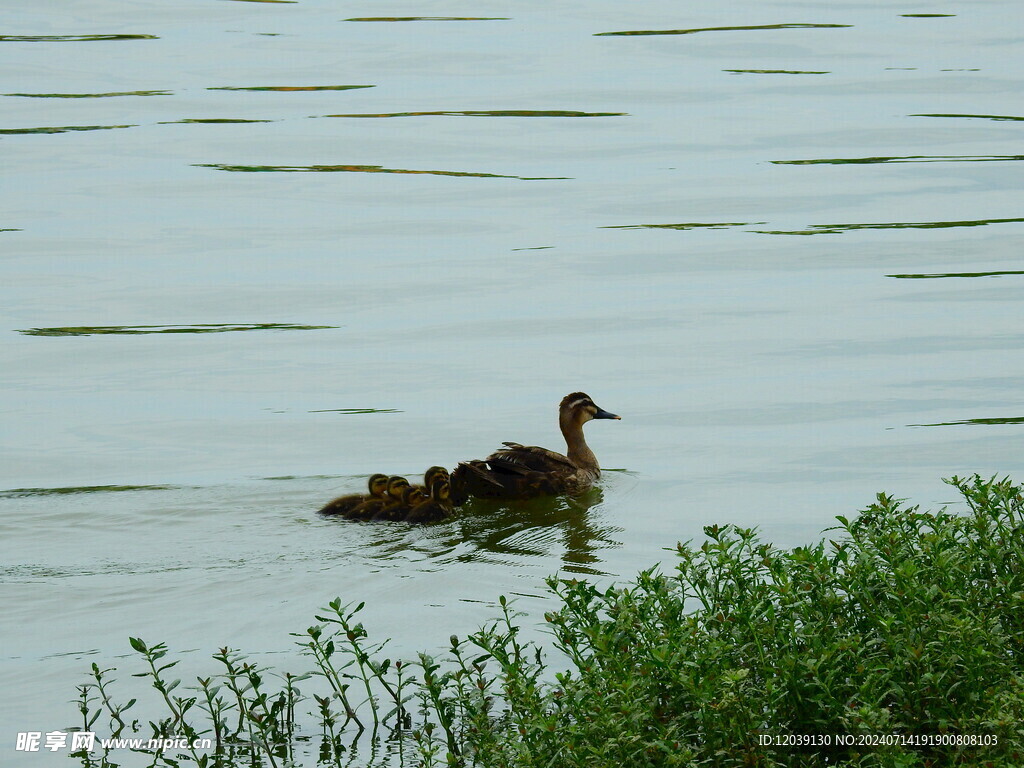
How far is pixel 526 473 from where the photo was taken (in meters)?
9.91

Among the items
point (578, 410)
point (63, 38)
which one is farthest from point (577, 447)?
point (63, 38)

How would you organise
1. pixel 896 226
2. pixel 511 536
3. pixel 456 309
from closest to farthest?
1. pixel 511 536
2. pixel 456 309
3. pixel 896 226

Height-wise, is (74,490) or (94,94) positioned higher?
(94,94)

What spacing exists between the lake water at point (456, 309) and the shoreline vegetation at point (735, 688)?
0.89 metres

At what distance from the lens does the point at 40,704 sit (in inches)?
255

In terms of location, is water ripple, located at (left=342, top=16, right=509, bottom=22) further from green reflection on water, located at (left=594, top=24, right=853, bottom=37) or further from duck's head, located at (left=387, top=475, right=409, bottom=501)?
duck's head, located at (left=387, top=475, right=409, bottom=501)

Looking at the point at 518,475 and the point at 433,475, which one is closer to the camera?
the point at 433,475

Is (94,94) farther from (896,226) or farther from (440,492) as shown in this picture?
(440,492)

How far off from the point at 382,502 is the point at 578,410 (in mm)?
1892

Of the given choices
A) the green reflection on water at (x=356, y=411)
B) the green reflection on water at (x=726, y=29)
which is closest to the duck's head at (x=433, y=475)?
the green reflection on water at (x=356, y=411)

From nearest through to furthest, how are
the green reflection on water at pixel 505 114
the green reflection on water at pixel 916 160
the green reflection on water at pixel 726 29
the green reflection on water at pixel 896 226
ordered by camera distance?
the green reflection on water at pixel 896 226, the green reflection on water at pixel 916 160, the green reflection on water at pixel 505 114, the green reflection on water at pixel 726 29

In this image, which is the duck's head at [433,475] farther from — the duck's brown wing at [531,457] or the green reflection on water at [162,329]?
the green reflection on water at [162,329]

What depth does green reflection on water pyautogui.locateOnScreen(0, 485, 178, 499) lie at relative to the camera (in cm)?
972

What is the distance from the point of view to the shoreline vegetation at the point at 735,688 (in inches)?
191
